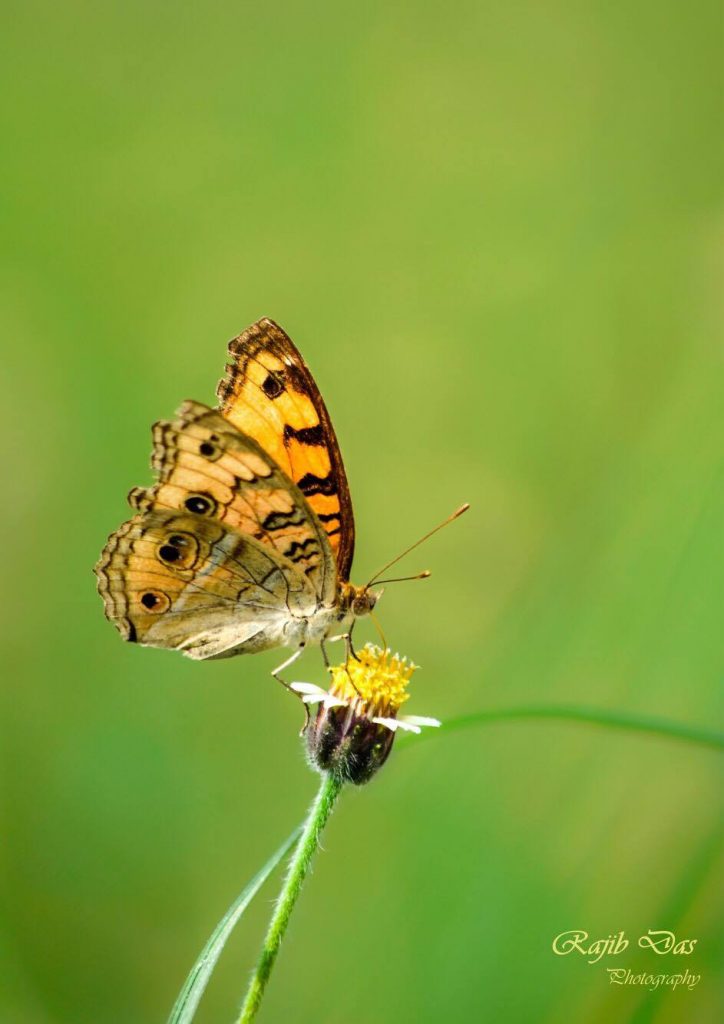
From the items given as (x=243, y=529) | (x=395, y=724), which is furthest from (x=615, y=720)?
(x=243, y=529)

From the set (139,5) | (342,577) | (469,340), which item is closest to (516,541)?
(469,340)

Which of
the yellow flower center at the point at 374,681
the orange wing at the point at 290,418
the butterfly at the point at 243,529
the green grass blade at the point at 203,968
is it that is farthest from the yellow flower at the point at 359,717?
the green grass blade at the point at 203,968

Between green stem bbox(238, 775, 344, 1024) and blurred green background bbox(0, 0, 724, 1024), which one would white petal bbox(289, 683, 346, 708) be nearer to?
green stem bbox(238, 775, 344, 1024)

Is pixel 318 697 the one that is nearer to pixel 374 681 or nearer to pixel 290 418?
pixel 374 681

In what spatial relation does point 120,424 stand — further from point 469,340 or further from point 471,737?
point 471,737

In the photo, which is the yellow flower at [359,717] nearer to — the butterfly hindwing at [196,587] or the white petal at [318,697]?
the white petal at [318,697]

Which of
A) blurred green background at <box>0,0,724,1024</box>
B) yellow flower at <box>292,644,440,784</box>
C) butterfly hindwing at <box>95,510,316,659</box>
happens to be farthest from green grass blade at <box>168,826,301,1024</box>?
butterfly hindwing at <box>95,510,316,659</box>
